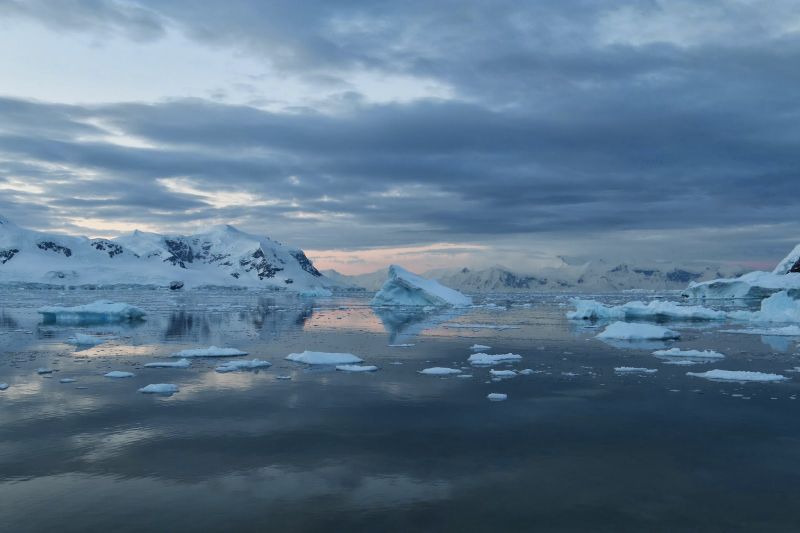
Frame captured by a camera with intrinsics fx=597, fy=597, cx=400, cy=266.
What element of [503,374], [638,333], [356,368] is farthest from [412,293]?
[503,374]

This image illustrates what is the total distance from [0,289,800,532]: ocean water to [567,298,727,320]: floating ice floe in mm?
20933

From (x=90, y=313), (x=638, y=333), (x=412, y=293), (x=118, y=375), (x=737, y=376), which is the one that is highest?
(x=412, y=293)

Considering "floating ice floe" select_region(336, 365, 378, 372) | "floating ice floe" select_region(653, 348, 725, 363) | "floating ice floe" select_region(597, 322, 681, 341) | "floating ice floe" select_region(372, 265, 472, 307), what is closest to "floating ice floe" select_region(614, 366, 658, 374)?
"floating ice floe" select_region(653, 348, 725, 363)

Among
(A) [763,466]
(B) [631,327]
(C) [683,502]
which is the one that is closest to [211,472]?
(C) [683,502]

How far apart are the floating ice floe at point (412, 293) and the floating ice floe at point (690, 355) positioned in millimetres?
31289

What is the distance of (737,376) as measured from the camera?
15.8 m

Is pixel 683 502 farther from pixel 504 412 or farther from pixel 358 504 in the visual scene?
pixel 504 412

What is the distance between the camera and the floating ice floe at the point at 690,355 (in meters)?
19.7

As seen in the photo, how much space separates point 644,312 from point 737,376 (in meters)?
25.1

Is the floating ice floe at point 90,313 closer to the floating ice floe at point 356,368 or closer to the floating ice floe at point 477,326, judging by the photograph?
the floating ice floe at point 477,326

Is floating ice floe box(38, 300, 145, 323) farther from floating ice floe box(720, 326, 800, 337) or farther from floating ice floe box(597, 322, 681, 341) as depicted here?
floating ice floe box(720, 326, 800, 337)

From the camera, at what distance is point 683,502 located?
7363 millimetres

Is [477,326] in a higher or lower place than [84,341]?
higher

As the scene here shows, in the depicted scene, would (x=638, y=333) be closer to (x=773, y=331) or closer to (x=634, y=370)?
(x=773, y=331)
